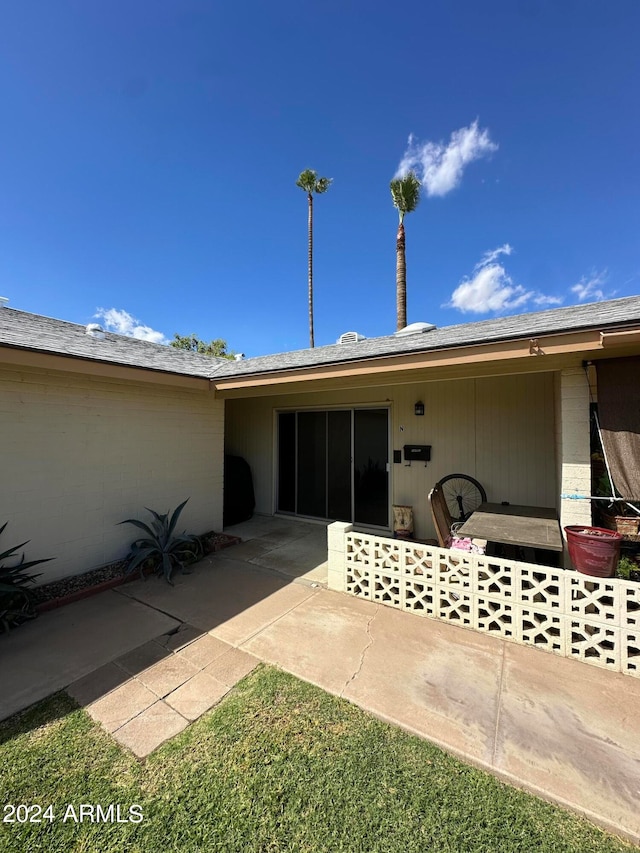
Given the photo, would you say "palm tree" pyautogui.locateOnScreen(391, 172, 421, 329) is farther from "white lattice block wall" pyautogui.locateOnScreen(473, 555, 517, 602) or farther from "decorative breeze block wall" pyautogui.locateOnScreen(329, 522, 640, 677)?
"white lattice block wall" pyautogui.locateOnScreen(473, 555, 517, 602)

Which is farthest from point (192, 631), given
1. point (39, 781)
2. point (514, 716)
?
point (514, 716)

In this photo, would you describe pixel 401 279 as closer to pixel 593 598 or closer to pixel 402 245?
pixel 402 245

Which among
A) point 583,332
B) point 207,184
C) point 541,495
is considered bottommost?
point 541,495

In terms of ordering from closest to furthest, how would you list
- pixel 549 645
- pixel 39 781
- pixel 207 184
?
1. pixel 39 781
2. pixel 549 645
3. pixel 207 184

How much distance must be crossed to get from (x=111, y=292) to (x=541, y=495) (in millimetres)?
17041

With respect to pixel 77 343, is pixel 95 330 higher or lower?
higher

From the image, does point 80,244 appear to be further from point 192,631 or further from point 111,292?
point 192,631

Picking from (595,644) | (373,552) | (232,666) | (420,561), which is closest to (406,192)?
(373,552)

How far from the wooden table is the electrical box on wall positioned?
1.26 m

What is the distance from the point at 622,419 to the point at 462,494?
9.26 ft

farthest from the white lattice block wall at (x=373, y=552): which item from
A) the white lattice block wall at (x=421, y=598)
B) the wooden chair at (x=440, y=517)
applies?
the wooden chair at (x=440, y=517)

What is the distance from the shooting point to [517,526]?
Answer: 12.7 feet

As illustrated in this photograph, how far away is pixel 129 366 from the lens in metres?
4.42

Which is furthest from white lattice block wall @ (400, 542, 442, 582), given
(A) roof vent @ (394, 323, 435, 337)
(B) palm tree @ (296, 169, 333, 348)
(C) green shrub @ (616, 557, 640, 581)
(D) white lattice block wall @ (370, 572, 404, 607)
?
(B) palm tree @ (296, 169, 333, 348)
